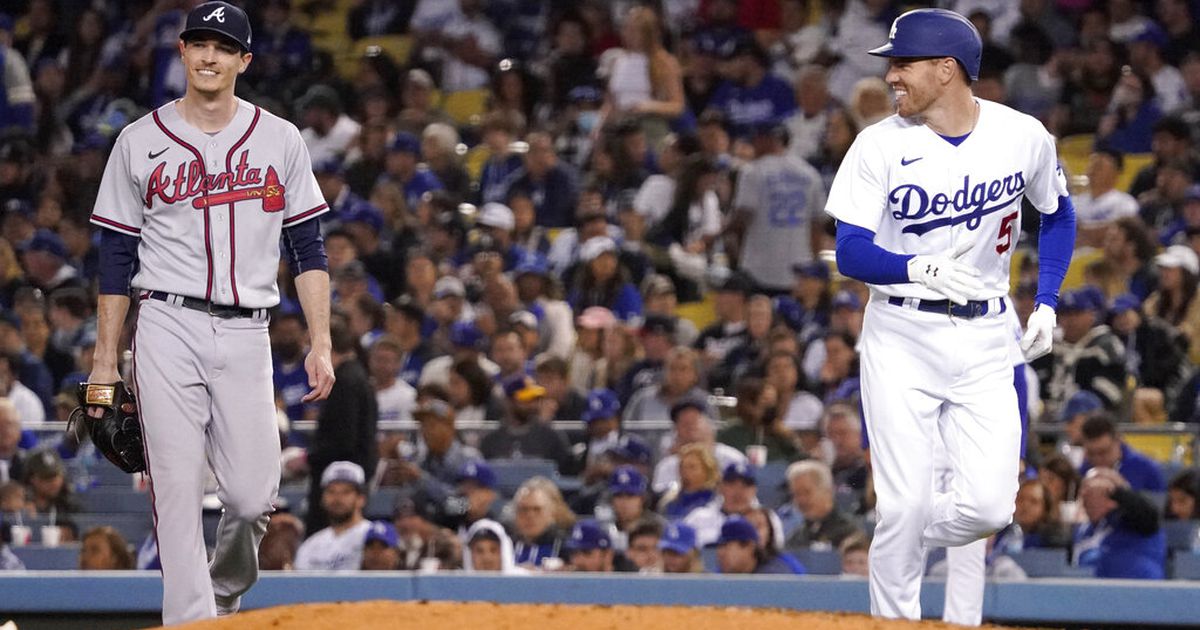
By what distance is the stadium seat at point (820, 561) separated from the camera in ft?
24.5

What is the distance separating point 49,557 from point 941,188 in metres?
4.60

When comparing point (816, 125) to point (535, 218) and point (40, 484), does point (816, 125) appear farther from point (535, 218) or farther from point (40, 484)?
point (40, 484)

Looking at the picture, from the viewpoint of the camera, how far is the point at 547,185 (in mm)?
11156

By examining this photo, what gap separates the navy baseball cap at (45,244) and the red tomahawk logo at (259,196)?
6.39 m

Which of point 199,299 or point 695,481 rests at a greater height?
point 199,299

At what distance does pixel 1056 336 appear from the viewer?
343 inches

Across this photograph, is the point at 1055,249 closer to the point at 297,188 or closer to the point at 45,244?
the point at 297,188

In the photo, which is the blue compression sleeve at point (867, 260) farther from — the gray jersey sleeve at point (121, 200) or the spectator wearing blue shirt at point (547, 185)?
the spectator wearing blue shirt at point (547, 185)

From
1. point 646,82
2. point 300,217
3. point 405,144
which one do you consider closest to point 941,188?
point 300,217

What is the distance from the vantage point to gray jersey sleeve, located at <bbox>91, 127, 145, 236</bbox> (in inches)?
196

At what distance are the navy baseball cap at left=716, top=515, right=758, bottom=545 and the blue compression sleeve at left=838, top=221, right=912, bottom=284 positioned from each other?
259 centimetres

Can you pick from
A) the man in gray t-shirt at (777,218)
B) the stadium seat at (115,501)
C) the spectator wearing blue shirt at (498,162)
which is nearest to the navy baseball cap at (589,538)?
the stadium seat at (115,501)

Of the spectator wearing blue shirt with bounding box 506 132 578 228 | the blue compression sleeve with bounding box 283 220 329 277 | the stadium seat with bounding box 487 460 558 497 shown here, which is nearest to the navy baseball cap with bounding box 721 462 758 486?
the stadium seat with bounding box 487 460 558 497

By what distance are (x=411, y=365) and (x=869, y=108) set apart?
9.81 ft
